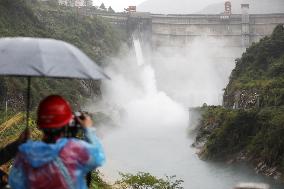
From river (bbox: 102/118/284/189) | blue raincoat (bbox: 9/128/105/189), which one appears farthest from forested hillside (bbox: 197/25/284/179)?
blue raincoat (bbox: 9/128/105/189)

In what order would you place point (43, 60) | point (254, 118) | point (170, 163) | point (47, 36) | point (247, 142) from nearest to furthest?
1. point (43, 60)
2. point (170, 163)
3. point (247, 142)
4. point (254, 118)
5. point (47, 36)

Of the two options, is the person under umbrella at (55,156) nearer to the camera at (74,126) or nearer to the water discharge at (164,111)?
the camera at (74,126)

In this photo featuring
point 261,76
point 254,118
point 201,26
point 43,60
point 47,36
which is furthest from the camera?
point 201,26

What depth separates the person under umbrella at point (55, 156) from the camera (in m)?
3.36

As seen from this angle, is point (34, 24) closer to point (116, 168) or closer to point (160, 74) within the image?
point (116, 168)

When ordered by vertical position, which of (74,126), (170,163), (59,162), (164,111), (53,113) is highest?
(53,113)

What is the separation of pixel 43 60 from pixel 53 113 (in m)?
0.46

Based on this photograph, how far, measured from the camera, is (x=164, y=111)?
70.8m

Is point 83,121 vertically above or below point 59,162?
above

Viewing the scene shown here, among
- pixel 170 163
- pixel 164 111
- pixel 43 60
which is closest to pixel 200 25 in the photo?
pixel 164 111

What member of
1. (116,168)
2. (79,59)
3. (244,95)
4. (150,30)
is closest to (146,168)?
(116,168)

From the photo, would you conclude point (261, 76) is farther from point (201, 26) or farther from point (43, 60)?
point (201, 26)

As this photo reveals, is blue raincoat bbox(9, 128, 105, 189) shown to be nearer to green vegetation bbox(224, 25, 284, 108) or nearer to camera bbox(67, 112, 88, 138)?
camera bbox(67, 112, 88, 138)

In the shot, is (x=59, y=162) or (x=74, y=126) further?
(x=74, y=126)
